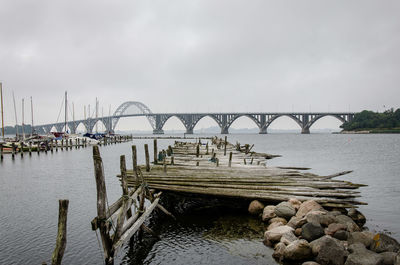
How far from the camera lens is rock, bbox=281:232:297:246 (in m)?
7.92

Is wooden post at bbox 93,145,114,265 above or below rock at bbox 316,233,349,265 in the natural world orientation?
above

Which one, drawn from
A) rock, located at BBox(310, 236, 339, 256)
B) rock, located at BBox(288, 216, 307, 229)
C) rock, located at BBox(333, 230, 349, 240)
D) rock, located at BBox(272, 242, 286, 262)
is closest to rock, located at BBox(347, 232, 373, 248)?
rock, located at BBox(333, 230, 349, 240)

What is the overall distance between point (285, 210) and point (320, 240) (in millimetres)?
2313

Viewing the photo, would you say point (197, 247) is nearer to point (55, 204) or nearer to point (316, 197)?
point (316, 197)

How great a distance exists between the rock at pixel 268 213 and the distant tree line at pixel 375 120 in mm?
145277

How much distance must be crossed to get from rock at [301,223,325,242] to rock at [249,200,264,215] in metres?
2.93

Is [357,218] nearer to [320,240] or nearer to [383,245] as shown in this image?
[383,245]

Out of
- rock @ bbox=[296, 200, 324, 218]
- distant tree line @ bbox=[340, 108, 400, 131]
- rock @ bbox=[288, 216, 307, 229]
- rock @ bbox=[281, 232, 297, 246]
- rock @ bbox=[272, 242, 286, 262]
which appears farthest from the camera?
distant tree line @ bbox=[340, 108, 400, 131]

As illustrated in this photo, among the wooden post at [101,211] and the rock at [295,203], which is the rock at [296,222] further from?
the wooden post at [101,211]

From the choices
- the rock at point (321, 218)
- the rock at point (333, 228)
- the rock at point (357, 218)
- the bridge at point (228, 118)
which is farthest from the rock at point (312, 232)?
the bridge at point (228, 118)

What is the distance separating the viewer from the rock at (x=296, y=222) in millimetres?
8664

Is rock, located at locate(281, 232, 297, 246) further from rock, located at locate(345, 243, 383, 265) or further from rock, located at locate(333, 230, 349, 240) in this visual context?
rock, located at locate(345, 243, 383, 265)

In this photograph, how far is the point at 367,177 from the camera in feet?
75.6

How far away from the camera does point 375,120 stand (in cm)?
13788
